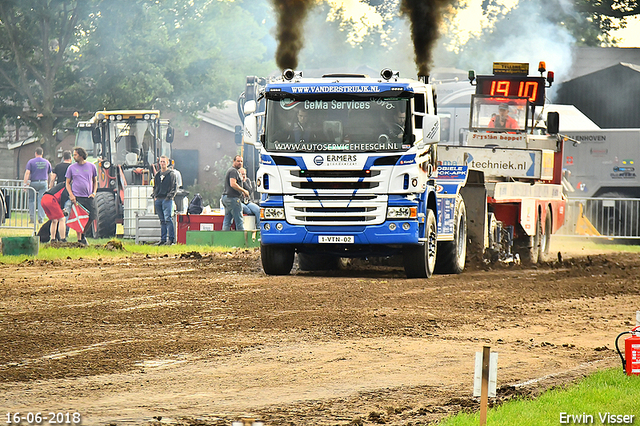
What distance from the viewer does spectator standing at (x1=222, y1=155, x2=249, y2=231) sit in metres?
22.7

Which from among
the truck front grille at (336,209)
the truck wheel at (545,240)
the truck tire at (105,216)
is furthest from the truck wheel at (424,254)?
the truck tire at (105,216)

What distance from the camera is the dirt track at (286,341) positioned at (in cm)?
700

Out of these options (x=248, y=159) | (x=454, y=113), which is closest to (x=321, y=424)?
(x=248, y=159)

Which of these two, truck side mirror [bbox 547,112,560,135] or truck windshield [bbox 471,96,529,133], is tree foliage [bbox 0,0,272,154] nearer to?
truck windshield [bbox 471,96,529,133]

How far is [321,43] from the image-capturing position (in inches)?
3885

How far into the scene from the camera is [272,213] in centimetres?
1520

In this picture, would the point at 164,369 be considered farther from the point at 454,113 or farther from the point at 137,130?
the point at 454,113

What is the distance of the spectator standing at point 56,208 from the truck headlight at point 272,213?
325 inches

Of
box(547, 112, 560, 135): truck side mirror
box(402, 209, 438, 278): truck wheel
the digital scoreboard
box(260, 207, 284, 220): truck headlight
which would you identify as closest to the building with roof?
the digital scoreboard

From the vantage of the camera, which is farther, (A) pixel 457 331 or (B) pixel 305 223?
(B) pixel 305 223

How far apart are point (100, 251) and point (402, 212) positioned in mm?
8480

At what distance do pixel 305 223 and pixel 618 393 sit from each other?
8094 mm

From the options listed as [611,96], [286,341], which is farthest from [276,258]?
[611,96]

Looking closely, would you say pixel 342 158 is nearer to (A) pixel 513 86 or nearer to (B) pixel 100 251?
(B) pixel 100 251
